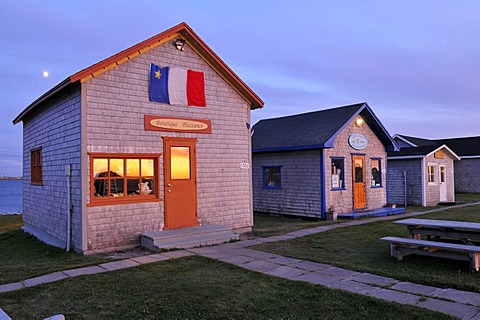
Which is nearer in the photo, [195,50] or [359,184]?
[195,50]

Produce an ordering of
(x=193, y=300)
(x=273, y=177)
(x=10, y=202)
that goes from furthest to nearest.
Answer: (x=10, y=202), (x=273, y=177), (x=193, y=300)

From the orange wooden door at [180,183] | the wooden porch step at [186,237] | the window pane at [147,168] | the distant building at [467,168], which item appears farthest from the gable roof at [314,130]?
the distant building at [467,168]

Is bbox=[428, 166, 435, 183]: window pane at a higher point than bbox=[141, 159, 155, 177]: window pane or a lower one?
lower

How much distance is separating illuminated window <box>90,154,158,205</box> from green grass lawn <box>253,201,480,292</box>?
3.27 m

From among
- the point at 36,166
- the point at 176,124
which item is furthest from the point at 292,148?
the point at 36,166

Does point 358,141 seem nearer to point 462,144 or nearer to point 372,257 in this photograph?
point 372,257

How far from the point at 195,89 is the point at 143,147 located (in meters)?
2.37

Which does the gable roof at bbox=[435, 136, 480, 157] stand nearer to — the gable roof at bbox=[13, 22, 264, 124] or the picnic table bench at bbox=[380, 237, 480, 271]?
the gable roof at bbox=[13, 22, 264, 124]

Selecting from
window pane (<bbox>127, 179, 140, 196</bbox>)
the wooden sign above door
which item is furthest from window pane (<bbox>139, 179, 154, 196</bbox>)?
the wooden sign above door

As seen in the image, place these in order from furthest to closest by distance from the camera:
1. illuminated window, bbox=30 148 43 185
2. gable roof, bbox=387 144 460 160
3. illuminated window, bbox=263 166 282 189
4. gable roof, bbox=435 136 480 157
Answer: gable roof, bbox=435 136 480 157 → gable roof, bbox=387 144 460 160 → illuminated window, bbox=263 166 282 189 → illuminated window, bbox=30 148 43 185

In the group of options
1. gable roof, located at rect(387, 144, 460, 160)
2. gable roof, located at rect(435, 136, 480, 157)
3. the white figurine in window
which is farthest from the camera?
gable roof, located at rect(435, 136, 480, 157)

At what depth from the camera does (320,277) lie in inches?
256

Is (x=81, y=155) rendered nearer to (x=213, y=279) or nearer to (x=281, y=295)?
(x=213, y=279)

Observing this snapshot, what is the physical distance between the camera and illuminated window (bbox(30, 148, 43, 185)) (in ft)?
40.4
